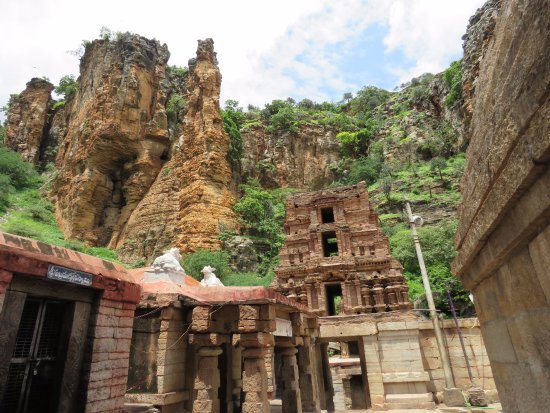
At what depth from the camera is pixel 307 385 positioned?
12250 millimetres

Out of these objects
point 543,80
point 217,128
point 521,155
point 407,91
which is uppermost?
point 407,91

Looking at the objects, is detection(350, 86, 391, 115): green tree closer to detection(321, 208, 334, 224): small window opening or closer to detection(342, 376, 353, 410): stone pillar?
detection(321, 208, 334, 224): small window opening

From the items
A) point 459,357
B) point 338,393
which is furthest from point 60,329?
point 338,393

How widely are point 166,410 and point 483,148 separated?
8045 mm

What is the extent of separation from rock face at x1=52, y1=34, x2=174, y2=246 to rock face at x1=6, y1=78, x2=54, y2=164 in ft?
37.7

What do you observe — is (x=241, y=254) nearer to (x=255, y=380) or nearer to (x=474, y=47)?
(x=255, y=380)

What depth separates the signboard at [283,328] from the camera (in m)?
9.34

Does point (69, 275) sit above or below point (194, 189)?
below

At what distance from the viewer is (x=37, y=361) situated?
411 cm

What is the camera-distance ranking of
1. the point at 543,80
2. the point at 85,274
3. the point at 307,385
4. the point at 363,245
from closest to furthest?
the point at 543,80 → the point at 85,274 → the point at 307,385 → the point at 363,245

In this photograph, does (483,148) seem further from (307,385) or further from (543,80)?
(307,385)

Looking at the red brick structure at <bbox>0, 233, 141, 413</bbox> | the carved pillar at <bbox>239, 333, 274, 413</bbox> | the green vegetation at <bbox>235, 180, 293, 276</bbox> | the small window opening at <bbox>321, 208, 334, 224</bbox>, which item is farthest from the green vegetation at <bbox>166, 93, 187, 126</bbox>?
the red brick structure at <bbox>0, 233, 141, 413</bbox>

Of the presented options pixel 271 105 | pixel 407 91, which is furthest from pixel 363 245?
pixel 407 91

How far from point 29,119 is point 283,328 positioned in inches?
2134
